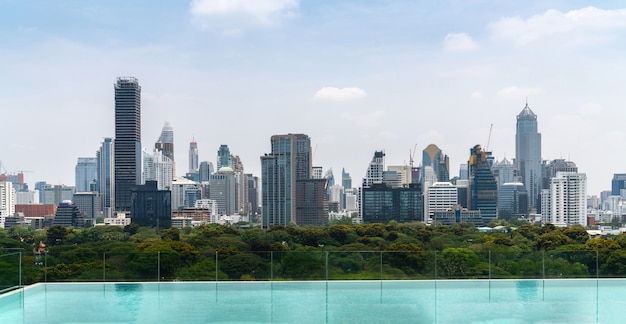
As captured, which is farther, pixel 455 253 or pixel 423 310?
pixel 455 253

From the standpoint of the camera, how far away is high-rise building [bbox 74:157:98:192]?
14150 cm

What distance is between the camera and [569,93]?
49781mm

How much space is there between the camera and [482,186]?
4432 inches

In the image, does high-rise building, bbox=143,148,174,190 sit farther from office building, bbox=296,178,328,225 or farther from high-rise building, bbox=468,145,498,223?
high-rise building, bbox=468,145,498,223

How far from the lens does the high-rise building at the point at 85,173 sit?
464 feet

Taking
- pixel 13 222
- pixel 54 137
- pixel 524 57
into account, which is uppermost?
pixel 524 57

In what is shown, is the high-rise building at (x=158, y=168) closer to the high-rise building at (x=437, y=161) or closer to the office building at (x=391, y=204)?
the office building at (x=391, y=204)

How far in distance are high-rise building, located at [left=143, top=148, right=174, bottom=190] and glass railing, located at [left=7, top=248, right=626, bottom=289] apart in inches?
4173

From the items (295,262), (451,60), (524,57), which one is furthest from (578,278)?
(524,57)

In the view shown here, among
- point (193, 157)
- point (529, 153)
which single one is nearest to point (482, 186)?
point (529, 153)

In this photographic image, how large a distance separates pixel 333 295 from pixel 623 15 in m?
27.1

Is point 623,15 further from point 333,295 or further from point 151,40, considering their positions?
point 151,40

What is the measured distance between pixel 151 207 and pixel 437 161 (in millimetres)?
67267

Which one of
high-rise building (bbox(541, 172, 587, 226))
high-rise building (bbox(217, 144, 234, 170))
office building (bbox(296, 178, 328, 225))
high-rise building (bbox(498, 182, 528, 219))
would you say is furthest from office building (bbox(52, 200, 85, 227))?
high-rise building (bbox(541, 172, 587, 226))
